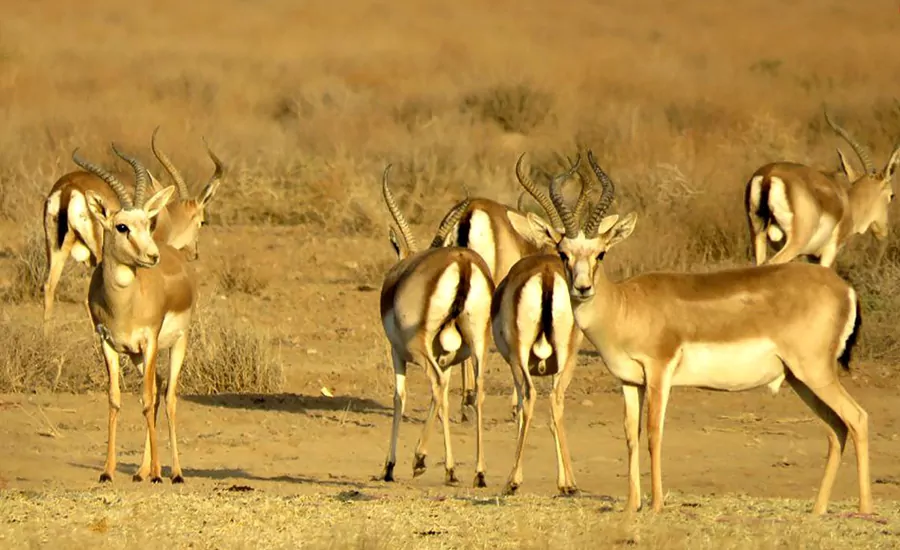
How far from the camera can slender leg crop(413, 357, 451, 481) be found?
1073 centimetres

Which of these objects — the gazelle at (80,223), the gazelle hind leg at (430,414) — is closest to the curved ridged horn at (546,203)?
the gazelle hind leg at (430,414)

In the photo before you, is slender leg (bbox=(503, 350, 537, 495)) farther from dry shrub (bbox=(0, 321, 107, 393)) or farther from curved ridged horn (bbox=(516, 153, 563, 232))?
dry shrub (bbox=(0, 321, 107, 393))

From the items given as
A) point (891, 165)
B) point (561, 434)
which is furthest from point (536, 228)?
point (891, 165)

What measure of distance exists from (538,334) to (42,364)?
5093 millimetres

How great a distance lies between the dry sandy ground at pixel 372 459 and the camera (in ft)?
26.8

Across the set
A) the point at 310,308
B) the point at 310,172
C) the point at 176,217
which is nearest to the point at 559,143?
the point at 310,172

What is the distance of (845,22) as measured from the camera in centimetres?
6297

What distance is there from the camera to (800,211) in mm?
16266

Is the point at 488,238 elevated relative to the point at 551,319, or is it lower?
elevated

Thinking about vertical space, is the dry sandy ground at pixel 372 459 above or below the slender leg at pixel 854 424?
below

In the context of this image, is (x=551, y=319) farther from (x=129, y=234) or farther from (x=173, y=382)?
(x=129, y=234)

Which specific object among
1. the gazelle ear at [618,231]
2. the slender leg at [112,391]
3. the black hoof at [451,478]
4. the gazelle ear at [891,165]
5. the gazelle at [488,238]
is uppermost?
the gazelle ear at [891,165]

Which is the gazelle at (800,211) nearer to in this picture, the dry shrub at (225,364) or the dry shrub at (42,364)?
the dry shrub at (225,364)

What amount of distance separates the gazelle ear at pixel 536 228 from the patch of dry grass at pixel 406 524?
1.35 m
